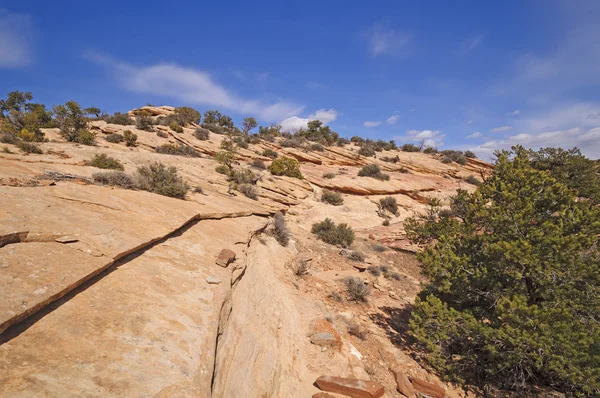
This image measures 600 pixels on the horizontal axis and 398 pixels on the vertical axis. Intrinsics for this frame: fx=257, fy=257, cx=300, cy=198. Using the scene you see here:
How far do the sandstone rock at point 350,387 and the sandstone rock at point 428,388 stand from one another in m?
0.98

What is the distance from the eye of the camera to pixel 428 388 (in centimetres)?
475

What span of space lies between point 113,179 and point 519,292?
33.6ft

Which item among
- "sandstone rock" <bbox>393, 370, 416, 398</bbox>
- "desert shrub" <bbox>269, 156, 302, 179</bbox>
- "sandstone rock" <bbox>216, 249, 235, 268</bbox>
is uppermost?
"desert shrub" <bbox>269, 156, 302, 179</bbox>

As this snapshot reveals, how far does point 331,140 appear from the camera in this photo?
3488 cm

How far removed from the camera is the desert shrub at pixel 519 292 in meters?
4.18

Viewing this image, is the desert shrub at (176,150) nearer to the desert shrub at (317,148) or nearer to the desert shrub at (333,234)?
the desert shrub at (333,234)

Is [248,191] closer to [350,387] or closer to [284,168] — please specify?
[284,168]

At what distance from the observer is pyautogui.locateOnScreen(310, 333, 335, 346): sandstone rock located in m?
5.37

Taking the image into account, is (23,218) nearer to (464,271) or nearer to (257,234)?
(257,234)

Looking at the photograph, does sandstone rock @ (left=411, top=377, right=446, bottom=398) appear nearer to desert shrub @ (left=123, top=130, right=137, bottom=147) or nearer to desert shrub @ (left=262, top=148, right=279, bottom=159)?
desert shrub @ (left=123, top=130, right=137, bottom=147)

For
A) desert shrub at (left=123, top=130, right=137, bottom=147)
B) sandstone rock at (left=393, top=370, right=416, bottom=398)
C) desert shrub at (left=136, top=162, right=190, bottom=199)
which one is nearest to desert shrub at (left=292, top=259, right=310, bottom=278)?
sandstone rock at (left=393, top=370, right=416, bottom=398)

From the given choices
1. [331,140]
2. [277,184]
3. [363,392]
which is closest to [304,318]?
[363,392]

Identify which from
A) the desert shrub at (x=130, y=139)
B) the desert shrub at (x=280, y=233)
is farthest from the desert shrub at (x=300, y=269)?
the desert shrub at (x=130, y=139)

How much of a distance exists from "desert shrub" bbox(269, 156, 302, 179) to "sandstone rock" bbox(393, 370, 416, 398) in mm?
15435
